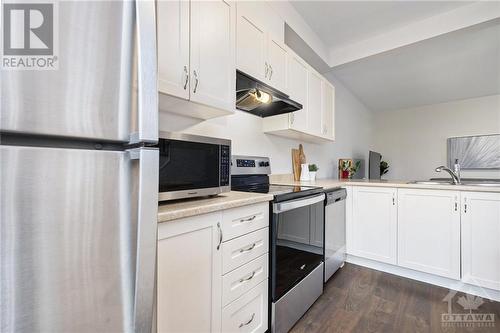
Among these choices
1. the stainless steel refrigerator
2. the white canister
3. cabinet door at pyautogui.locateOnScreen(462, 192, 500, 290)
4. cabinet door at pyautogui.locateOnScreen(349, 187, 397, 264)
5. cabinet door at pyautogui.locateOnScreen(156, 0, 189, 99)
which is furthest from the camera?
the white canister

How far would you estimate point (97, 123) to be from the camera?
53 centimetres

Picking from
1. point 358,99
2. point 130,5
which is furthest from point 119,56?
point 358,99

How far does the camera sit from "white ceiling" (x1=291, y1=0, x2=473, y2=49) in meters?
2.22

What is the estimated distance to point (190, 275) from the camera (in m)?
0.96

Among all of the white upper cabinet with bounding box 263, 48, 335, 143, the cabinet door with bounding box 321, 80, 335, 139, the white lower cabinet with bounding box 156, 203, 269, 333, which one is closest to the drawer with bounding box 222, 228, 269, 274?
the white lower cabinet with bounding box 156, 203, 269, 333

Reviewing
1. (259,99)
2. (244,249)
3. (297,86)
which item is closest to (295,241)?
Result: (244,249)

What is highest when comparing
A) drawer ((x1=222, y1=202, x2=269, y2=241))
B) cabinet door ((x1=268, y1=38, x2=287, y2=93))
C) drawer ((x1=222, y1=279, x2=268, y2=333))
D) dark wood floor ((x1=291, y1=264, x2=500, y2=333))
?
cabinet door ((x1=268, y1=38, x2=287, y2=93))

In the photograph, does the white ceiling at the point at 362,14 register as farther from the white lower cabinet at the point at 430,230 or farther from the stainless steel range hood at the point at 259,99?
the white lower cabinet at the point at 430,230

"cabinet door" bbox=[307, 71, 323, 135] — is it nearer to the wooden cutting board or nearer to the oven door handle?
the wooden cutting board

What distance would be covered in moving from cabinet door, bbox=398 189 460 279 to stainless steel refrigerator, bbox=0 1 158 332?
2.50 m

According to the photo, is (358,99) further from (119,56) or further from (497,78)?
(119,56)

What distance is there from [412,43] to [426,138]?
327 centimetres

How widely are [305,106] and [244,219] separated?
169 cm

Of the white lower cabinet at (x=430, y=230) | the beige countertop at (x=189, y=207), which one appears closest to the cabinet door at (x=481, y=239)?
the white lower cabinet at (x=430, y=230)
